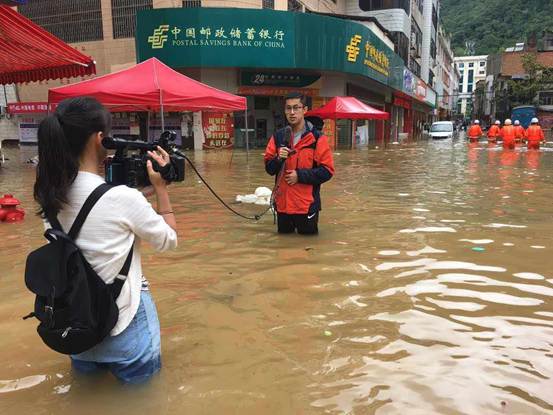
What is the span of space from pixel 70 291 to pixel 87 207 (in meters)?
0.35

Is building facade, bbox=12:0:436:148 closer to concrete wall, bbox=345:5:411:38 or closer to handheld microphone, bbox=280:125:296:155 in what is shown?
concrete wall, bbox=345:5:411:38

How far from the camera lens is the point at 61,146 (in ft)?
6.63

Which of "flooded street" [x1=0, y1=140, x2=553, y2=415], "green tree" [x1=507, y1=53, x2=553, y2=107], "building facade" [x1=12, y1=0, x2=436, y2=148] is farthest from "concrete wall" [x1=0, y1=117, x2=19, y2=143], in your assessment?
"green tree" [x1=507, y1=53, x2=553, y2=107]

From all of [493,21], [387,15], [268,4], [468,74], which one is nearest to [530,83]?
[387,15]

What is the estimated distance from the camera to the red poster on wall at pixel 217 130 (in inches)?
961

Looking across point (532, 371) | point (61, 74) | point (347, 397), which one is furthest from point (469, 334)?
point (61, 74)

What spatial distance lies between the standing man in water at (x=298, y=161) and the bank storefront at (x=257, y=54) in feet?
60.9

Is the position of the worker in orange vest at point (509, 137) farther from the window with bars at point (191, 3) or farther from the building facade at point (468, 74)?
the building facade at point (468, 74)

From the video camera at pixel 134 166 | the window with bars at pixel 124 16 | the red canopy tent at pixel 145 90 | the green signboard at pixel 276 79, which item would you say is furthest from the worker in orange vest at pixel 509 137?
the video camera at pixel 134 166

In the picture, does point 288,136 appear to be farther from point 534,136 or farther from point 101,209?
point 534,136

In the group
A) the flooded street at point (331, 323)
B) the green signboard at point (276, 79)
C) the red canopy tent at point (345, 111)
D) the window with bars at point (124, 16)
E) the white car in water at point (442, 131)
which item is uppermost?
the window with bars at point (124, 16)

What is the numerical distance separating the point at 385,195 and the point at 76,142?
7.83m

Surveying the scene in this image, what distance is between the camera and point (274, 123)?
90.3 ft

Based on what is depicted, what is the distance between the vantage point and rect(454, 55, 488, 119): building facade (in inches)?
5177
